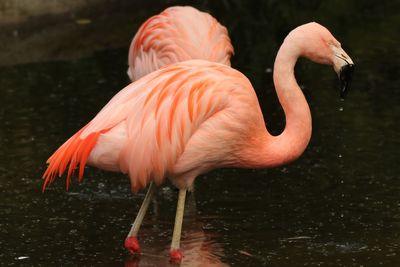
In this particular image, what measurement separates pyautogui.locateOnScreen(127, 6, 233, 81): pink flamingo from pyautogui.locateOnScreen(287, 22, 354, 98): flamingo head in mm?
1511

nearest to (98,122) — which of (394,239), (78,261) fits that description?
(78,261)

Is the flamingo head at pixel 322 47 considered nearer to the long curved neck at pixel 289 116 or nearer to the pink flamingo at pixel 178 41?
the long curved neck at pixel 289 116

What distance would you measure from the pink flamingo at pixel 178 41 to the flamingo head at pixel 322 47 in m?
1.51

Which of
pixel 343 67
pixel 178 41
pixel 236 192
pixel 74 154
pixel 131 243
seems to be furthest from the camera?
pixel 178 41

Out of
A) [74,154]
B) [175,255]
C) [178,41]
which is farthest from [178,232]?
[178,41]

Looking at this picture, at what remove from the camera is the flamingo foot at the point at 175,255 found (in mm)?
5742

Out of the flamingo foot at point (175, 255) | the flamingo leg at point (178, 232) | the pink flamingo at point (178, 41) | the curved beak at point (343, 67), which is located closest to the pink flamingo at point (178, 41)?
the pink flamingo at point (178, 41)

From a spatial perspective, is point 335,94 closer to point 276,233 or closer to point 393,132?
point 393,132

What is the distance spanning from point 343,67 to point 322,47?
0.16 metres

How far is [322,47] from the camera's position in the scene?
572 centimetres

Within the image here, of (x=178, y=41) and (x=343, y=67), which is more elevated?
(x=343, y=67)

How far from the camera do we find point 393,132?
25.7 feet

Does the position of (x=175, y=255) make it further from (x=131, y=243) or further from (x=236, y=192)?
(x=236, y=192)

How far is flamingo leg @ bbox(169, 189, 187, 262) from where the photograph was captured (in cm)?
570
